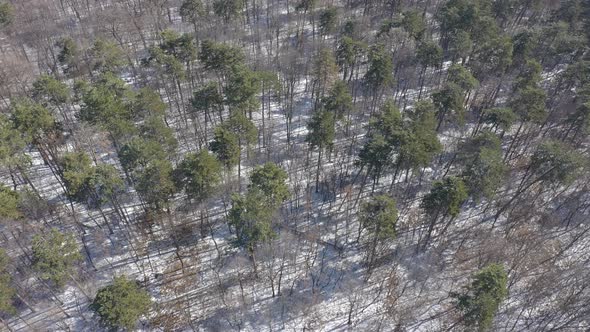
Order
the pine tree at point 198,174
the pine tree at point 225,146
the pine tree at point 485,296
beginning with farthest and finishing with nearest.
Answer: the pine tree at point 225,146, the pine tree at point 198,174, the pine tree at point 485,296

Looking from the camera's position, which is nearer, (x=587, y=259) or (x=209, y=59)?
(x=587, y=259)

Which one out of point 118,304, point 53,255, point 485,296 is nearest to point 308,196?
point 485,296

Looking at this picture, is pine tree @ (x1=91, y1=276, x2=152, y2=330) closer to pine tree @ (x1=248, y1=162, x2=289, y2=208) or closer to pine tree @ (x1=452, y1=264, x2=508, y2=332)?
pine tree @ (x1=248, y1=162, x2=289, y2=208)

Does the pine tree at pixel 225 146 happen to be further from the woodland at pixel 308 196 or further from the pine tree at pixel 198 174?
the pine tree at pixel 198 174

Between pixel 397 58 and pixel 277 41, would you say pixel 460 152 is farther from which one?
pixel 277 41

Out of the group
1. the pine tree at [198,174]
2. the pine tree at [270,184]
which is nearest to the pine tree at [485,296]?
the pine tree at [270,184]

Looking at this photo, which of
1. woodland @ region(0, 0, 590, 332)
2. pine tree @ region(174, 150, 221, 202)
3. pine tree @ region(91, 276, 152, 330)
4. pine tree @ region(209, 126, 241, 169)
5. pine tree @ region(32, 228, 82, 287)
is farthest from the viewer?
pine tree @ region(209, 126, 241, 169)

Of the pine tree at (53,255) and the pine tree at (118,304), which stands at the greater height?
the pine tree at (53,255)

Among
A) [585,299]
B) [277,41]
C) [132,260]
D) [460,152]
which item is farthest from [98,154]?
[585,299]

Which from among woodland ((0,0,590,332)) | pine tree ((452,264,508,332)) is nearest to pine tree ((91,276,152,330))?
woodland ((0,0,590,332))
